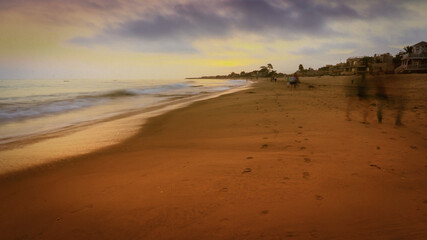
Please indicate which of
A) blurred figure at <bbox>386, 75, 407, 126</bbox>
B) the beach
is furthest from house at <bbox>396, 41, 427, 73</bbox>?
the beach

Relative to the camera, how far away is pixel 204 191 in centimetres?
308

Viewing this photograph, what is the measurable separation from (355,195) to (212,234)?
201 cm

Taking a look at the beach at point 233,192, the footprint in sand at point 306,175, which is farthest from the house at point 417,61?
the footprint in sand at point 306,175

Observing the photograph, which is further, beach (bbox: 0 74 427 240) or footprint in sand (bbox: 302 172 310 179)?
footprint in sand (bbox: 302 172 310 179)

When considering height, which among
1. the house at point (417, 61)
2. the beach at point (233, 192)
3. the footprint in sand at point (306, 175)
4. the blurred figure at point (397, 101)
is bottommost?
the beach at point (233, 192)

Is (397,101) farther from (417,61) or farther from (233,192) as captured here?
(417,61)

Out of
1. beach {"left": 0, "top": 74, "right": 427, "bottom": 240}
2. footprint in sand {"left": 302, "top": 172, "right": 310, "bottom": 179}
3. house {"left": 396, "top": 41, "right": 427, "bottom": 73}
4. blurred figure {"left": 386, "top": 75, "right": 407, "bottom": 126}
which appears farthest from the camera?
house {"left": 396, "top": 41, "right": 427, "bottom": 73}

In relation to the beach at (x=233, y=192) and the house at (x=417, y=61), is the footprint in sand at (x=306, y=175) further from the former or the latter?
the house at (x=417, y=61)

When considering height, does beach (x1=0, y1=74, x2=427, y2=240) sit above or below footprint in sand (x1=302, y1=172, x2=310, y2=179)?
Result: below

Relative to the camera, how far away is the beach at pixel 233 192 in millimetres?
2332

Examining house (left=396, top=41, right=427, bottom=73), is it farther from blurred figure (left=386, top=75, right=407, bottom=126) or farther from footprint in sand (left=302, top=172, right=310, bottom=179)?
footprint in sand (left=302, top=172, right=310, bottom=179)

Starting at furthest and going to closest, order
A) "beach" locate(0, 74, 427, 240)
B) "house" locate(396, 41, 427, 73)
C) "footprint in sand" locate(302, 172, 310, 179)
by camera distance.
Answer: "house" locate(396, 41, 427, 73)
"footprint in sand" locate(302, 172, 310, 179)
"beach" locate(0, 74, 427, 240)

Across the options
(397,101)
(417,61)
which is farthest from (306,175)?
(417,61)

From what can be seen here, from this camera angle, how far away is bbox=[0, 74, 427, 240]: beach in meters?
2.33
